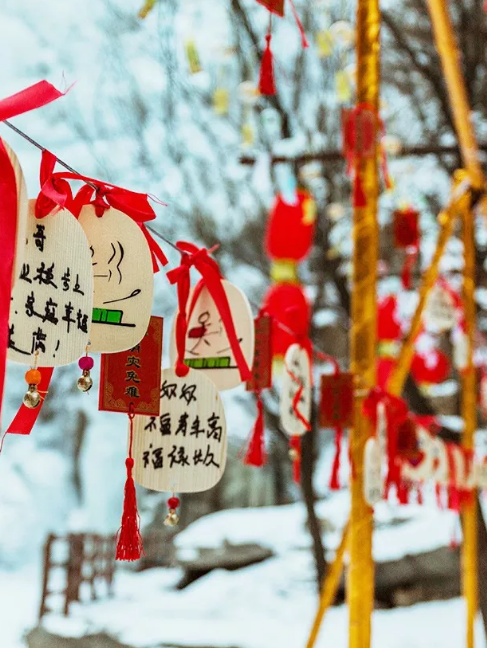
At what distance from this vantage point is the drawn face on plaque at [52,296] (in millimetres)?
785

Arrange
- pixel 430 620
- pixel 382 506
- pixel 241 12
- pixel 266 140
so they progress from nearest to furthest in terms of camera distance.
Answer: pixel 241 12 → pixel 430 620 → pixel 266 140 → pixel 382 506

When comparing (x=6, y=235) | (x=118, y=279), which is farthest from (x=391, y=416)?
(x=6, y=235)

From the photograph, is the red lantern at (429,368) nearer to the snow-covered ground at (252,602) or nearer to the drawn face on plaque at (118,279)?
the snow-covered ground at (252,602)

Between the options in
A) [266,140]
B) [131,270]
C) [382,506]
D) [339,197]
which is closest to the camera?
[131,270]

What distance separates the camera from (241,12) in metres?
4.03

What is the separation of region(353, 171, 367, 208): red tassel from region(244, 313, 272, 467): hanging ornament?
2.34ft

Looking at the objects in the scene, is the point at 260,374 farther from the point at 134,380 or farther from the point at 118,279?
the point at 118,279

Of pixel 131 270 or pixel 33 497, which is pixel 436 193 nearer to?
pixel 33 497

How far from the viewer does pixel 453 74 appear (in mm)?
2709

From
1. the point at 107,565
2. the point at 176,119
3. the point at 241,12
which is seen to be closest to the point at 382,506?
the point at 107,565

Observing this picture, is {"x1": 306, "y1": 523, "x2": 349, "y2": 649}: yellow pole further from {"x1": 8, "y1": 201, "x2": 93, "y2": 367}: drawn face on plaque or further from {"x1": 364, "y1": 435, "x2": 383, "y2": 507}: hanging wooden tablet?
{"x1": 8, "y1": 201, "x2": 93, "y2": 367}: drawn face on plaque

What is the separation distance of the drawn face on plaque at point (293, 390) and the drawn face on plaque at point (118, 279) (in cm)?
83

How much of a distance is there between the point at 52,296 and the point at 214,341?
52 centimetres

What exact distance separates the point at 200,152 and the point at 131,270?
5.17m
